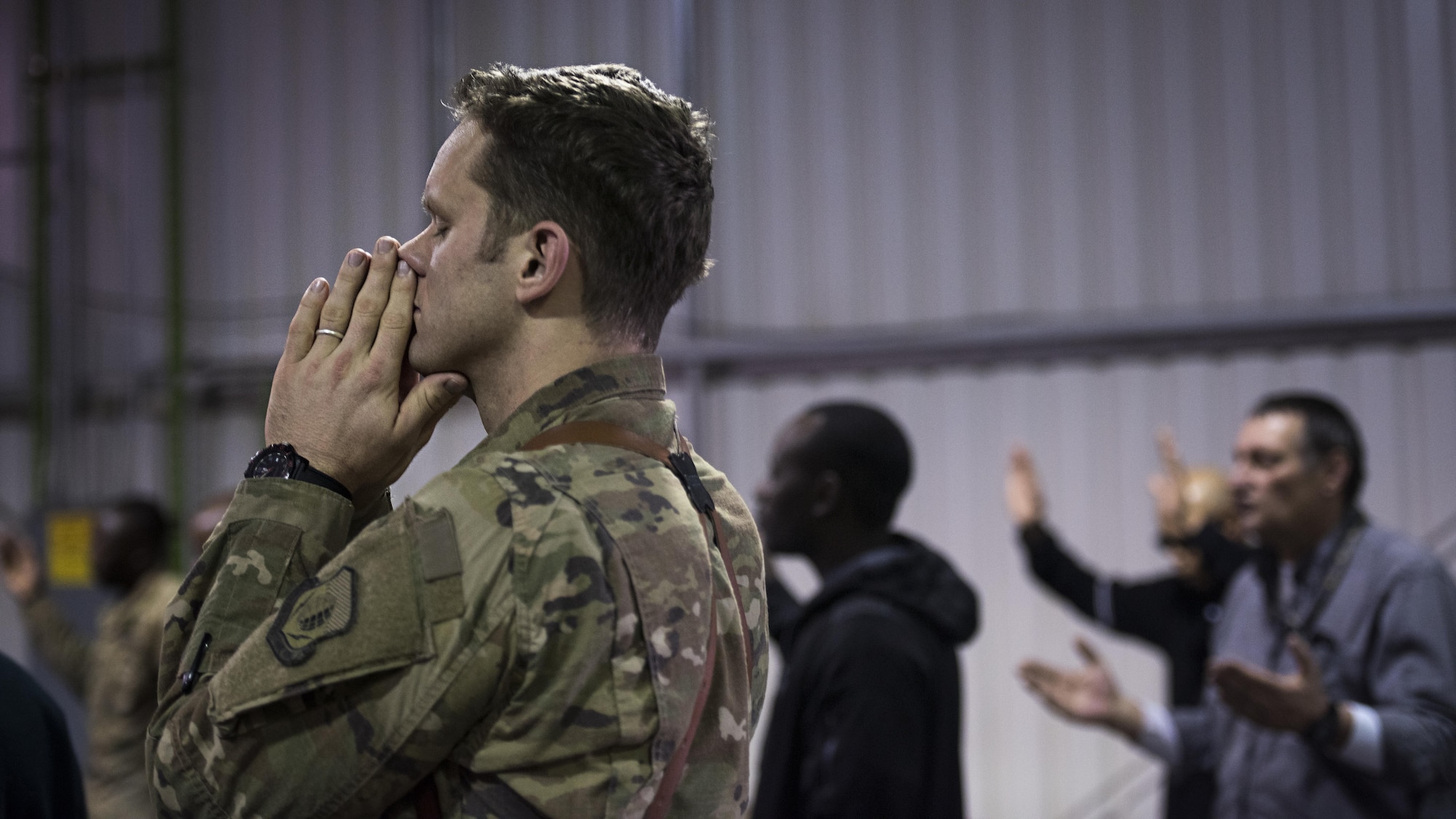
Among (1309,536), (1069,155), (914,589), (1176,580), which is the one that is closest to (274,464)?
(914,589)

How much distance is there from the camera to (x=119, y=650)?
438cm

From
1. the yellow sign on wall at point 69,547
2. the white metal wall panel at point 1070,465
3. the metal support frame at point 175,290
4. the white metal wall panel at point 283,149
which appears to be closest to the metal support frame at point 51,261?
the metal support frame at point 175,290

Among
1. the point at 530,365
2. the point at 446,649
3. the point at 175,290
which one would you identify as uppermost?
the point at 175,290

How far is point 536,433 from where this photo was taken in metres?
1.19

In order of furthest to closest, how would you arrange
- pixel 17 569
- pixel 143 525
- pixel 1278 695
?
pixel 17 569, pixel 143 525, pixel 1278 695

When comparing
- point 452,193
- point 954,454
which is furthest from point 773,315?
point 452,193

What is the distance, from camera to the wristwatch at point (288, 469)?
1160 millimetres

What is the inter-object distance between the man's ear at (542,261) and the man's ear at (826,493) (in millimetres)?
1784

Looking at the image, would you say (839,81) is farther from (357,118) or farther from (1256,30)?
(357,118)

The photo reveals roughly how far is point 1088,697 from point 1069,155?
3.42 meters

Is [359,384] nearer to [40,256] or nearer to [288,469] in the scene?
[288,469]

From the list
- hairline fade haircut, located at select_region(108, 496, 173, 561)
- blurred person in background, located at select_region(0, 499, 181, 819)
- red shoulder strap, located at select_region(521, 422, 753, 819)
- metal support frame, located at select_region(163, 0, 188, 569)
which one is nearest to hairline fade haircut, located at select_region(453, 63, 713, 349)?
red shoulder strap, located at select_region(521, 422, 753, 819)

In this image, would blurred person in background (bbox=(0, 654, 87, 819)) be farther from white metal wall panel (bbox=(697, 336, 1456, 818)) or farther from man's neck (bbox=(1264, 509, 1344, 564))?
white metal wall panel (bbox=(697, 336, 1456, 818))

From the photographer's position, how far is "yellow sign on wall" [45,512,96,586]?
249 inches
